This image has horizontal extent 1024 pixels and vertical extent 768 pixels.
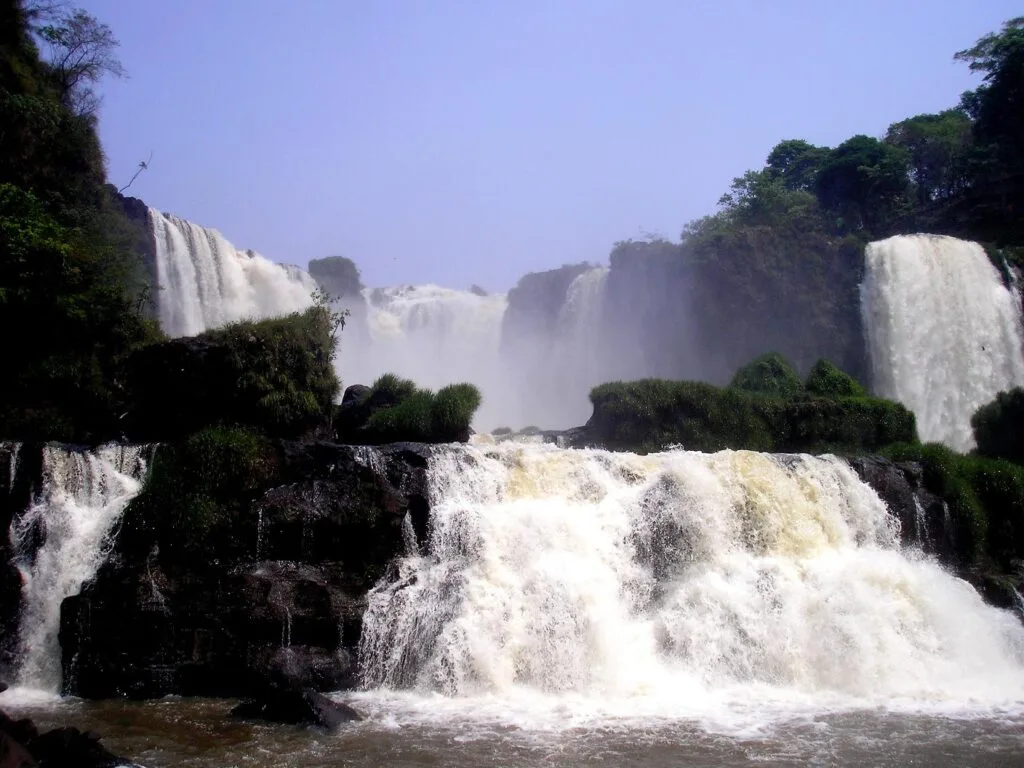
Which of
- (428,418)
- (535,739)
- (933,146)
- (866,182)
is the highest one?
(933,146)

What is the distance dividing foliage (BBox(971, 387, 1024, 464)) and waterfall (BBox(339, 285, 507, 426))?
73.1 ft

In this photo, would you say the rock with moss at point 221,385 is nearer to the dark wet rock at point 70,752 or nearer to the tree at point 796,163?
the dark wet rock at point 70,752

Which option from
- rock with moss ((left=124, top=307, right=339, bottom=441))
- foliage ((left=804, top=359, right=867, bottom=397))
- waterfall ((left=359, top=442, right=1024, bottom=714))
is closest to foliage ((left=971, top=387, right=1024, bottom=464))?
foliage ((left=804, top=359, right=867, bottom=397))

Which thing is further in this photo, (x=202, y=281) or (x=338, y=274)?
(x=338, y=274)

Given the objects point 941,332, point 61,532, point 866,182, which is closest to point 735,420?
point 941,332

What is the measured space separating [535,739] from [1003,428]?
1845cm

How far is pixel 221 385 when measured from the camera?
16.1 metres

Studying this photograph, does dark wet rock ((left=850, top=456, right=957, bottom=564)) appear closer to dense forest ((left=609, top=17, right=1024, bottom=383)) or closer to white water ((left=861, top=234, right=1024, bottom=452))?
white water ((left=861, top=234, right=1024, bottom=452))

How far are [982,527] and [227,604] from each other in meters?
13.7

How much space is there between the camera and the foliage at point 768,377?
2619 cm

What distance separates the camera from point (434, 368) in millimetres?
43250

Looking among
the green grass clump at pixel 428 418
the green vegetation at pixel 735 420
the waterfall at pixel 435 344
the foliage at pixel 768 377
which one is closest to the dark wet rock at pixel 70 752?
the green grass clump at pixel 428 418

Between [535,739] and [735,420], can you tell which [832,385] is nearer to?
[735,420]

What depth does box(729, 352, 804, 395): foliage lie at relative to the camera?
26188 mm
